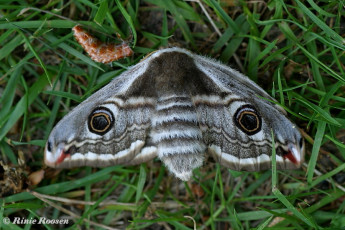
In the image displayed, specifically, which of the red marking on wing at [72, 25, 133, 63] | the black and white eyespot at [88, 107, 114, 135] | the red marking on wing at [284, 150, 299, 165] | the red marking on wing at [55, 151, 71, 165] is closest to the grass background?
the red marking on wing at [72, 25, 133, 63]

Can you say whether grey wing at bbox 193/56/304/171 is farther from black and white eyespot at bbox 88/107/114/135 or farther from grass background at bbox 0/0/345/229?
black and white eyespot at bbox 88/107/114/135

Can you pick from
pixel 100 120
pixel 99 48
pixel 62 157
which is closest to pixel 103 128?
pixel 100 120

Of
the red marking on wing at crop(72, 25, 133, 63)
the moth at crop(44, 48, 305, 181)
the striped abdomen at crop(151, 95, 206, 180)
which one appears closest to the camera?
the striped abdomen at crop(151, 95, 206, 180)

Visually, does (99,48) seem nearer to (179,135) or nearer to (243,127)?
(179,135)

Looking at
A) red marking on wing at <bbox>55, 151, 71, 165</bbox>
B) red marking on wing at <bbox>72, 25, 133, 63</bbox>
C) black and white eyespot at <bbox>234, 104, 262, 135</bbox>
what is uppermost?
red marking on wing at <bbox>72, 25, 133, 63</bbox>

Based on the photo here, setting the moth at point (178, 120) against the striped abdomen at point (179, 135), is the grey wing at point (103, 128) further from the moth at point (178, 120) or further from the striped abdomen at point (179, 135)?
the striped abdomen at point (179, 135)

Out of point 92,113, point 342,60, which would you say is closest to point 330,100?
point 342,60
